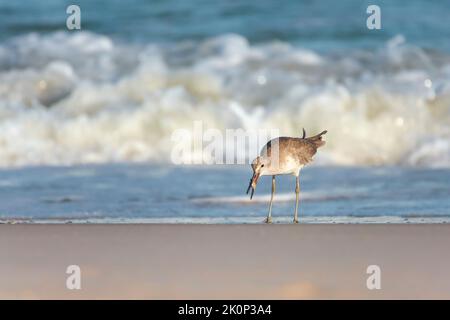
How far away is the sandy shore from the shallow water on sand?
16.1 inches

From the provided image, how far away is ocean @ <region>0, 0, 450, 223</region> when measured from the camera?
25.1ft

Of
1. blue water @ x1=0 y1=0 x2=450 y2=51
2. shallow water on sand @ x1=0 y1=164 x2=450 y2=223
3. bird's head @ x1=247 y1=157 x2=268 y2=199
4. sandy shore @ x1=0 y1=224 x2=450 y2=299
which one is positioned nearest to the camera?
sandy shore @ x1=0 y1=224 x2=450 y2=299

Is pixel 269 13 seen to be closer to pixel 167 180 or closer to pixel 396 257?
pixel 167 180

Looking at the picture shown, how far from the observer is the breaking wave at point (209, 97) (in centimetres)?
788

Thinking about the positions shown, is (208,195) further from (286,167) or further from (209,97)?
(286,167)

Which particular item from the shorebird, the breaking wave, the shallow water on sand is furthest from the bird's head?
the breaking wave

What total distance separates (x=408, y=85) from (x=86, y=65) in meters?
2.33

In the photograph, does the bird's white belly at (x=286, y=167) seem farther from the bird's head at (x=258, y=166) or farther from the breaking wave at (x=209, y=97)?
the breaking wave at (x=209, y=97)

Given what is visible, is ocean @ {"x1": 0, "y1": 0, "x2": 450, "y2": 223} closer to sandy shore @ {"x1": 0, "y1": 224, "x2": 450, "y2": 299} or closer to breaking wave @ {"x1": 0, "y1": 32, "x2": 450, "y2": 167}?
breaking wave @ {"x1": 0, "y1": 32, "x2": 450, "y2": 167}

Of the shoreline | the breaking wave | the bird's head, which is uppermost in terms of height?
the breaking wave

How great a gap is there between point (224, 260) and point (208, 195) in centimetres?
178

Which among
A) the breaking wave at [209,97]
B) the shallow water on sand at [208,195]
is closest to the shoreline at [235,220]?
the shallow water on sand at [208,195]
